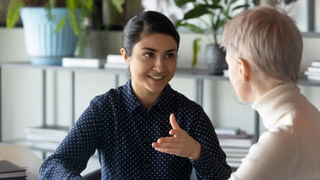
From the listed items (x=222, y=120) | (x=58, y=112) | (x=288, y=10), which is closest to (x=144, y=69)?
(x=288, y=10)

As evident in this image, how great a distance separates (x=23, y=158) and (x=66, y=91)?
2.02 metres

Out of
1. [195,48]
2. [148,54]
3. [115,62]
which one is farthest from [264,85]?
[115,62]

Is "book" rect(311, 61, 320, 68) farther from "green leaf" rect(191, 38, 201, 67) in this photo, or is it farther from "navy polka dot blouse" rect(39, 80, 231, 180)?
"navy polka dot blouse" rect(39, 80, 231, 180)

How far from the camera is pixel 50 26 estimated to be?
410cm

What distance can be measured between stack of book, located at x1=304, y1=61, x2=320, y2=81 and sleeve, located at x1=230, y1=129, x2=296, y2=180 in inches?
69.4

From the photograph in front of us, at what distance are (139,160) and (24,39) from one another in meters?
2.71

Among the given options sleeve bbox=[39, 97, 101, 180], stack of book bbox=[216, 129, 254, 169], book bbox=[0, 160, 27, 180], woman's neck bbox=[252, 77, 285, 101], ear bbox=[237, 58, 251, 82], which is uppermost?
ear bbox=[237, 58, 251, 82]

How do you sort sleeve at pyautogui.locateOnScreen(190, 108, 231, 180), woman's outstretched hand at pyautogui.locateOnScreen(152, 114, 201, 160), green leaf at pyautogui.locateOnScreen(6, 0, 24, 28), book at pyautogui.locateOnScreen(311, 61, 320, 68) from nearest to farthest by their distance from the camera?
woman's outstretched hand at pyautogui.locateOnScreen(152, 114, 201, 160) < sleeve at pyautogui.locateOnScreen(190, 108, 231, 180) < book at pyautogui.locateOnScreen(311, 61, 320, 68) < green leaf at pyautogui.locateOnScreen(6, 0, 24, 28)

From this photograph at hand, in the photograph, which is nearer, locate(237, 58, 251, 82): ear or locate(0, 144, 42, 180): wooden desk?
locate(237, 58, 251, 82): ear

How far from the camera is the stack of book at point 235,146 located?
3434 mm

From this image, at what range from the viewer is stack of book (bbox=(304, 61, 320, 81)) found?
310 cm

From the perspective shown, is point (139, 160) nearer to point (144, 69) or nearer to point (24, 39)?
point (144, 69)

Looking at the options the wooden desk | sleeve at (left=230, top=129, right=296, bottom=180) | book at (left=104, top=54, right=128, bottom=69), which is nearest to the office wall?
book at (left=104, top=54, right=128, bottom=69)

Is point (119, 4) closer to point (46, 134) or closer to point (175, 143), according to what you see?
point (46, 134)
